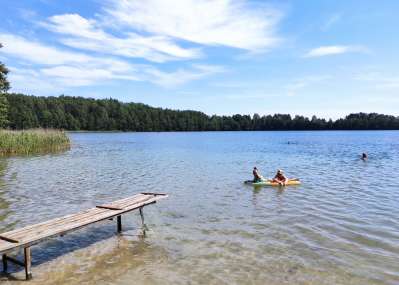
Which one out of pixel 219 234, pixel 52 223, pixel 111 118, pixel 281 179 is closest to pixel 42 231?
pixel 52 223

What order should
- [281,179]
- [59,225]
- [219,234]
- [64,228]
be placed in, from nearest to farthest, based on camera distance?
[64,228] < [59,225] < [219,234] < [281,179]

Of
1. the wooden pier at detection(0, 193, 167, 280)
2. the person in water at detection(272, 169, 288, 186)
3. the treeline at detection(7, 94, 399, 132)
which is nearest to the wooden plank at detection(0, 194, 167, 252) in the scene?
the wooden pier at detection(0, 193, 167, 280)

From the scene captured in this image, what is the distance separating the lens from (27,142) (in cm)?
3906

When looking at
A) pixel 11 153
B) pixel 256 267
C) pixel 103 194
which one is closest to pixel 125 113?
pixel 11 153

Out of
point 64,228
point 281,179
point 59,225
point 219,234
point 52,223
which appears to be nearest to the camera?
point 64,228

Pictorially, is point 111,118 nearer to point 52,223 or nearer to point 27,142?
point 27,142

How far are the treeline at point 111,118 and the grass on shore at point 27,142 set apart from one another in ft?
289

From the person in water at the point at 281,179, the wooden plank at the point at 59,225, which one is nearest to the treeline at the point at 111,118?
the person in water at the point at 281,179

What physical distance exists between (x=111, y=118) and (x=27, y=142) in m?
130

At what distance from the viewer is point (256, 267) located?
917cm

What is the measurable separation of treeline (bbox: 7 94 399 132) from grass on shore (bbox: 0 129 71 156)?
88093 mm

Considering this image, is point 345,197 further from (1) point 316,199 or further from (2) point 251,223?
(2) point 251,223

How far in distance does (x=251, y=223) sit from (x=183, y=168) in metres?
18.0

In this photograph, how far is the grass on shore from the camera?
3722 centimetres
